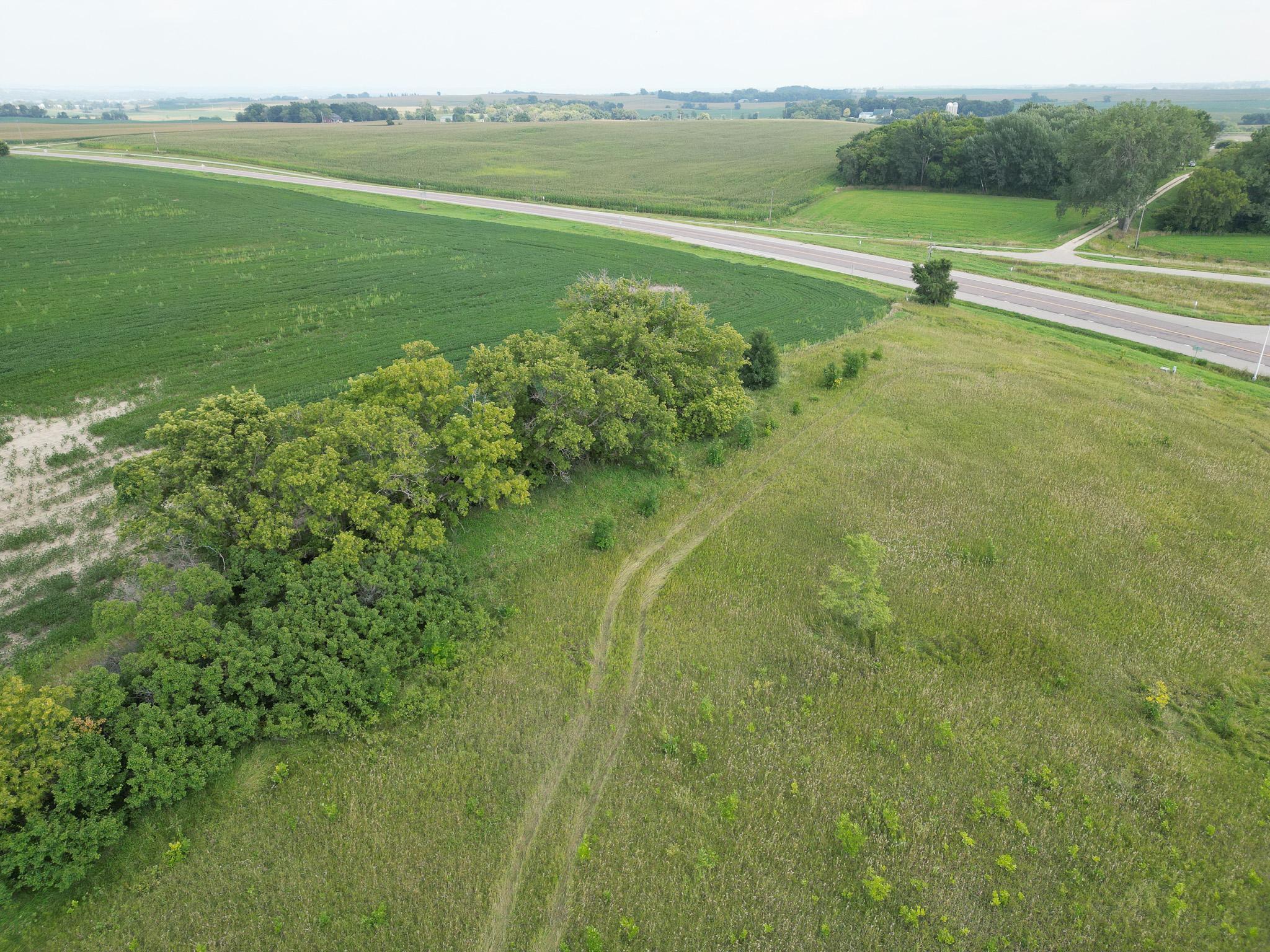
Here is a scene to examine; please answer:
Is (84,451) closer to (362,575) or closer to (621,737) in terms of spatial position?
(362,575)

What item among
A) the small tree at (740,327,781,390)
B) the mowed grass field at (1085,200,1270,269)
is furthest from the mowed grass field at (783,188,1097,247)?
the small tree at (740,327,781,390)

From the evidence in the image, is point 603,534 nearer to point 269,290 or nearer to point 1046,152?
point 269,290

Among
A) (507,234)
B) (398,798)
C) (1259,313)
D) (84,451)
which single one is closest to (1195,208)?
(1259,313)

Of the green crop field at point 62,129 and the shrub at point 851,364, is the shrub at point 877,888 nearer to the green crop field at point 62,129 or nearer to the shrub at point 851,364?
the shrub at point 851,364

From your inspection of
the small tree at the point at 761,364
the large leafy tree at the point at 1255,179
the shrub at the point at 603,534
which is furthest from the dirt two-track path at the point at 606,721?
the large leafy tree at the point at 1255,179

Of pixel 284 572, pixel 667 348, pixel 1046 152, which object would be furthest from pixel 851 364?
pixel 1046 152

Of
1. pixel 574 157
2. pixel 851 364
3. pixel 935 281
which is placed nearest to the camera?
pixel 851 364
